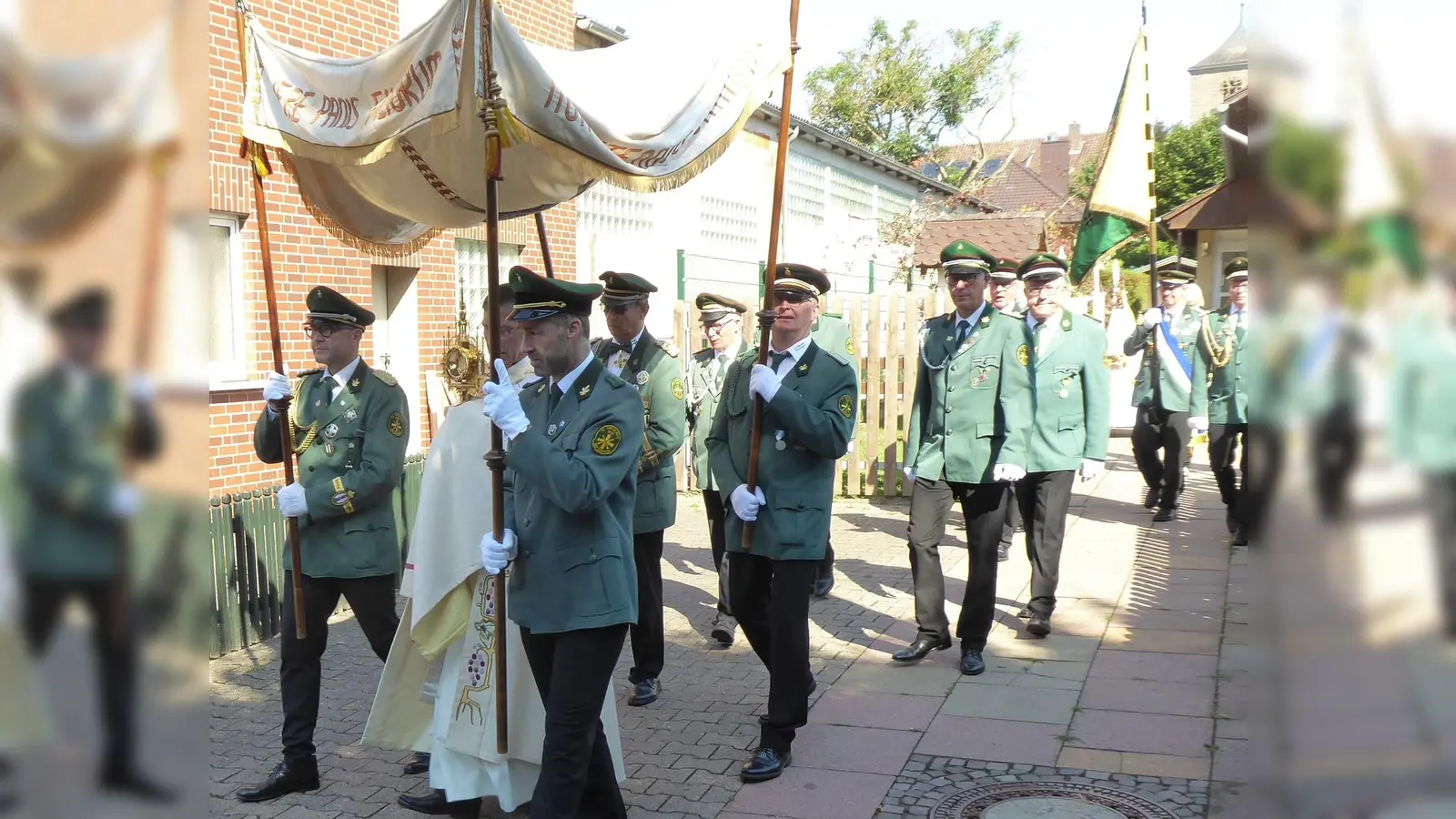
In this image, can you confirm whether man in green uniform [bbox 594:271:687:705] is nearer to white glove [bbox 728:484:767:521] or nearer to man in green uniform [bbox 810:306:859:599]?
white glove [bbox 728:484:767:521]

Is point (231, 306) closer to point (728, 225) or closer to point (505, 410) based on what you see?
point (505, 410)

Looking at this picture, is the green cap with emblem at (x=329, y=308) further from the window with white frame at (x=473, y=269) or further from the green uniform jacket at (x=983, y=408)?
the window with white frame at (x=473, y=269)

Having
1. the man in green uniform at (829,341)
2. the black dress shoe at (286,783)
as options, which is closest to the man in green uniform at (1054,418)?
the man in green uniform at (829,341)

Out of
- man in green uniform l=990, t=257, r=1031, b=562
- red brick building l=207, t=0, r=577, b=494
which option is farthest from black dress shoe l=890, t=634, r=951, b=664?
red brick building l=207, t=0, r=577, b=494

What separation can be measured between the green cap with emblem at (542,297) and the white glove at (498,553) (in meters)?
0.73

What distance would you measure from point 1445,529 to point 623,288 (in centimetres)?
534

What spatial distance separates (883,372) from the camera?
40.5 feet

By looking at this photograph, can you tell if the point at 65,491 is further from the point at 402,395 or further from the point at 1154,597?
the point at 1154,597

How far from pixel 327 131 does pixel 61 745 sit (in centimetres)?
404

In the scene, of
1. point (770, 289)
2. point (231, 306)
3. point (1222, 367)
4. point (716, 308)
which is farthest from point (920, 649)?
point (231, 306)

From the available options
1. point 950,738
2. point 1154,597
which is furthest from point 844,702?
point 1154,597

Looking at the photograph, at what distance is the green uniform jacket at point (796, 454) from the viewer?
470 cm

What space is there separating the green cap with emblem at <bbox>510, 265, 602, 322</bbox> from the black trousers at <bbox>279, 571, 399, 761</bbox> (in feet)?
4.86

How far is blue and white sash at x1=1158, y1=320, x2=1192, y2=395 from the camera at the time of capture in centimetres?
1001
